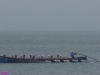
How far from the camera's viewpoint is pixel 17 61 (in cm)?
8069

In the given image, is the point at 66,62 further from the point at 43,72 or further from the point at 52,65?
the point at 43,72

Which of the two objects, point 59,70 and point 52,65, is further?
point 52,65

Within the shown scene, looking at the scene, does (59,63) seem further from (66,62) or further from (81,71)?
(81,71)

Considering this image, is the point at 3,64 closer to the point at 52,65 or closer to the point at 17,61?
the point at 17,61

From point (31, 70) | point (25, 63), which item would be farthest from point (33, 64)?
point (31, 70)

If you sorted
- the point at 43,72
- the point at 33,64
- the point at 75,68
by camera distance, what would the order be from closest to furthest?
the point at 43,72 → the point at 75,68 → the point at 33,64

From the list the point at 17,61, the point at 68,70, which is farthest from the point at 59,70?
the point at 17,61

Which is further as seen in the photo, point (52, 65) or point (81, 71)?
point (52, 65)

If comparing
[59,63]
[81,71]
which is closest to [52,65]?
[59,63]

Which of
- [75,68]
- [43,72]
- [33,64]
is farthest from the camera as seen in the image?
[33,64]

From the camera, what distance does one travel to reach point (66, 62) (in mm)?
82000

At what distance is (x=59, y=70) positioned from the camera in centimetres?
7194

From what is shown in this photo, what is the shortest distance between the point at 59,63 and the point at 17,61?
24.9 ft

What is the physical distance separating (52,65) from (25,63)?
5.30 m
